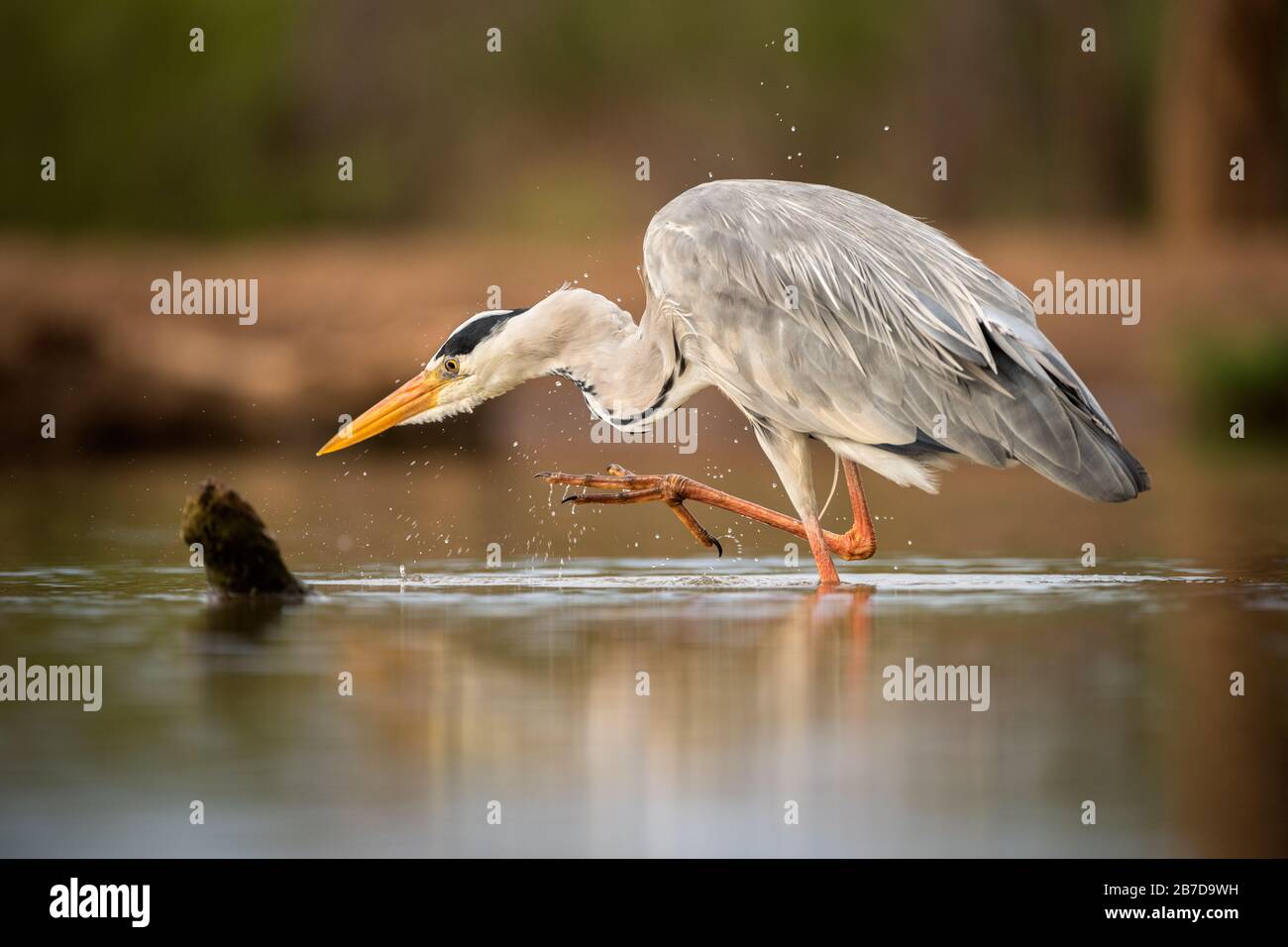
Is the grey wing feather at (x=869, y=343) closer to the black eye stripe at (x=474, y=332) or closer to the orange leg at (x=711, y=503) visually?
the orange leg at (x=711, y=503)

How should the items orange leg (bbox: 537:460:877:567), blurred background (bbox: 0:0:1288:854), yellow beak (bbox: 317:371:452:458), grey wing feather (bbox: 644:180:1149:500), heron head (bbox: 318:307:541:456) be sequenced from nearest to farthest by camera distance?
1. blurred background (bbox: 0:0:1288:854)
2. grey wing feather (bbox: 644:180:1149:500)
3. orange leg (bbox: 537:460:877:567)
4. heron head (bbox: 318:307:541:456)
5. yellow beak (bbox: 317:371:452:458)

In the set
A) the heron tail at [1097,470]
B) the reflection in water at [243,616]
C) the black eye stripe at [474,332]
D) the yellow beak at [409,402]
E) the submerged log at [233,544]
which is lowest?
the reflection in water at [243,616]

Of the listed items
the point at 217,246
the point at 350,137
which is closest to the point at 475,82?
the point at 350,137

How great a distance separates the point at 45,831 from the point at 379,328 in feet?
49.9

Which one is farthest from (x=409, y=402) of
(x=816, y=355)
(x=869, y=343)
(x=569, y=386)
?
(x=569, y=386)

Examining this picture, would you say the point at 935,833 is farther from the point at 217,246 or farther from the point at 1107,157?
→ the point at 1107,157

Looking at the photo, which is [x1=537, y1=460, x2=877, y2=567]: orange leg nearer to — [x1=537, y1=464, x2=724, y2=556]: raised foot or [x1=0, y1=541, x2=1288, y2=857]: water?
[x1=537, y1=464, x2=724, y2=556]: raised foot

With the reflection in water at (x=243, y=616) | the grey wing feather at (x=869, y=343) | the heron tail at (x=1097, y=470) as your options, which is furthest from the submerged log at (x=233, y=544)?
the heron tail at (x=1097, y=470)

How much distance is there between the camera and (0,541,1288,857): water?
4664mm

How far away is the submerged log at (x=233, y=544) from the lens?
793cm

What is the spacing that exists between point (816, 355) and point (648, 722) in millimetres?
2906

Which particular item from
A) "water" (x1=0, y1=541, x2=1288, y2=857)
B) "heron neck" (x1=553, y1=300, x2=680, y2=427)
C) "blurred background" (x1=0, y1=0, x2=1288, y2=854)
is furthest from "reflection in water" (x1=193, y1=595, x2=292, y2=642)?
"heron neck" (x1=553, y1=300, x2=680, y2=427)

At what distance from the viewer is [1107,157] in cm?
3027

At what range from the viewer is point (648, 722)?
18.8 feet
